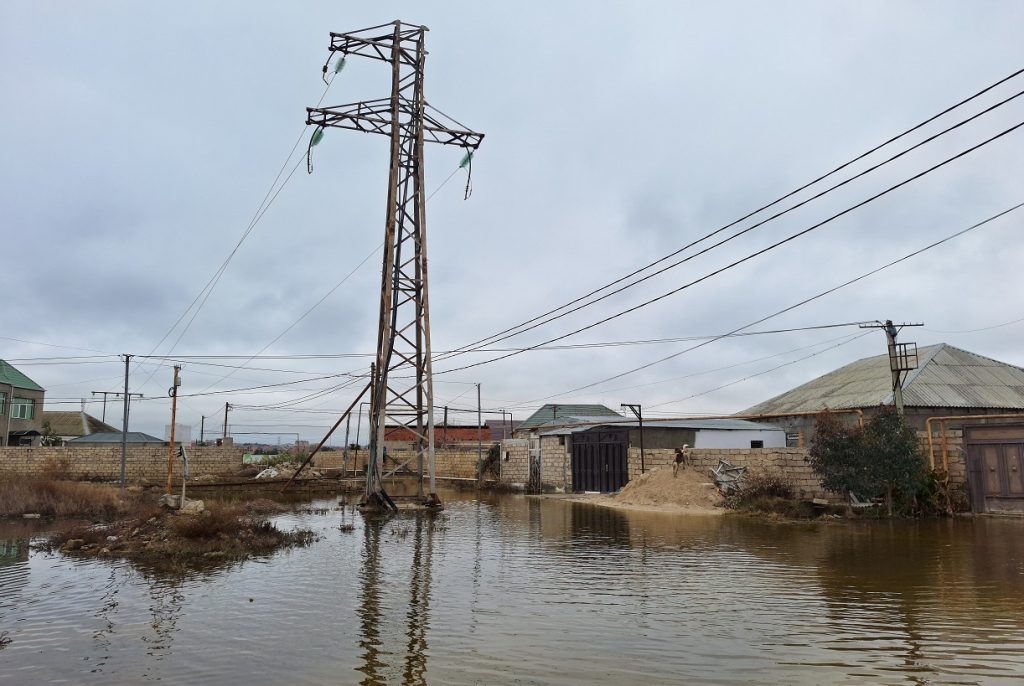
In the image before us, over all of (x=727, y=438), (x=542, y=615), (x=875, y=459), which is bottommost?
(x=542, y=615)

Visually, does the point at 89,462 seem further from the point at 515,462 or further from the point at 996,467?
the point at 996,467

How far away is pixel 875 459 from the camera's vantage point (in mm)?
19516

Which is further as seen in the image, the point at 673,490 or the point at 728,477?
the point at 673,490

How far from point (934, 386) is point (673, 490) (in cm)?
1870

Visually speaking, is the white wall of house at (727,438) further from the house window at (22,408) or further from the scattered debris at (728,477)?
the house window at (22,408)

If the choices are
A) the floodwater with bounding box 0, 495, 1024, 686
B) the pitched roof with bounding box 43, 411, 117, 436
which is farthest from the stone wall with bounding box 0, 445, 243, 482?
the pitched roof with bounding box 43, 411, 117, 436

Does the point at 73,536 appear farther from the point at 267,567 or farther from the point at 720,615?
the point at 720,615

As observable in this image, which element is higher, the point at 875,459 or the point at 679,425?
the point at 679,425

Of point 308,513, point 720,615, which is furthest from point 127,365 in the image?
point 720,615

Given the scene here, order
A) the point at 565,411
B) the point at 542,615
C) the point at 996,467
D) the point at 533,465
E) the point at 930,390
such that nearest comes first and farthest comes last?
the point at 542,615, the point at 996,467, the point at 930,390, the point at 533,465, the point at 565,411

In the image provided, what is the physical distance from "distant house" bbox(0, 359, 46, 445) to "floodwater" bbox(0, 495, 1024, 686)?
160ft

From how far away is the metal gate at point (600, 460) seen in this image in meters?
30.3

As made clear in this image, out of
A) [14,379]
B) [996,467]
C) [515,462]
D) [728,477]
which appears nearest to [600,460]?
[728,477]

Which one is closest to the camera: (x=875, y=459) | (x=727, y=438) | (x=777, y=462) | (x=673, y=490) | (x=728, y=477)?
(x=875, y=459)
